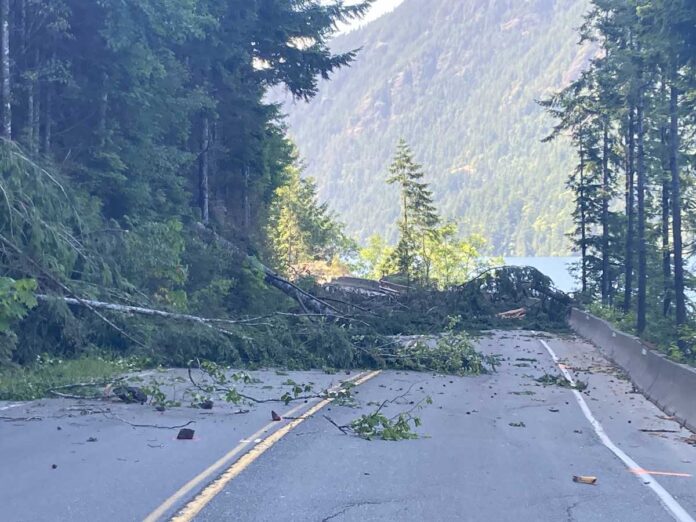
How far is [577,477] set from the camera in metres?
8.67

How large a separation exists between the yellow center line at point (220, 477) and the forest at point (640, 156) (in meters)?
8.55

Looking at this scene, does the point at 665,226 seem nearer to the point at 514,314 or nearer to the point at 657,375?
the point at 514,314

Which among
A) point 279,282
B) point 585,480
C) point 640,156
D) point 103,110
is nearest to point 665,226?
point 640,156

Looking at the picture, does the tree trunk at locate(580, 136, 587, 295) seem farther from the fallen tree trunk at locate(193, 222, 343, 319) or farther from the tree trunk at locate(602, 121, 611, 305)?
the fallen tree trunk at locate(193, 222, 343, 319)

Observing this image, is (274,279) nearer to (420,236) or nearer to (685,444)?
(685,444)

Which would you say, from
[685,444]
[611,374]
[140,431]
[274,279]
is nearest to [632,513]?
[685,444]

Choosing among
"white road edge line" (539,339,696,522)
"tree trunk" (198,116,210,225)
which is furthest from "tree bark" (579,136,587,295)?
"white road edge line" (539,339,696,522)

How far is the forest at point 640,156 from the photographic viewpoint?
18344mm

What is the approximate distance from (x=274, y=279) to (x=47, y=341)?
1188cm

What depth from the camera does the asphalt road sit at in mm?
7246

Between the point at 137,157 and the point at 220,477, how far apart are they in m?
17.8

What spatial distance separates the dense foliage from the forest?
9899 millimetres

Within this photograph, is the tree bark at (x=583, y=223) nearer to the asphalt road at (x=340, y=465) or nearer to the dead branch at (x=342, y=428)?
the asphalt road at (x=340, y=465)

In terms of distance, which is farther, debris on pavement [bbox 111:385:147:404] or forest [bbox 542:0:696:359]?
forest [bbox 542:0:696:359]
